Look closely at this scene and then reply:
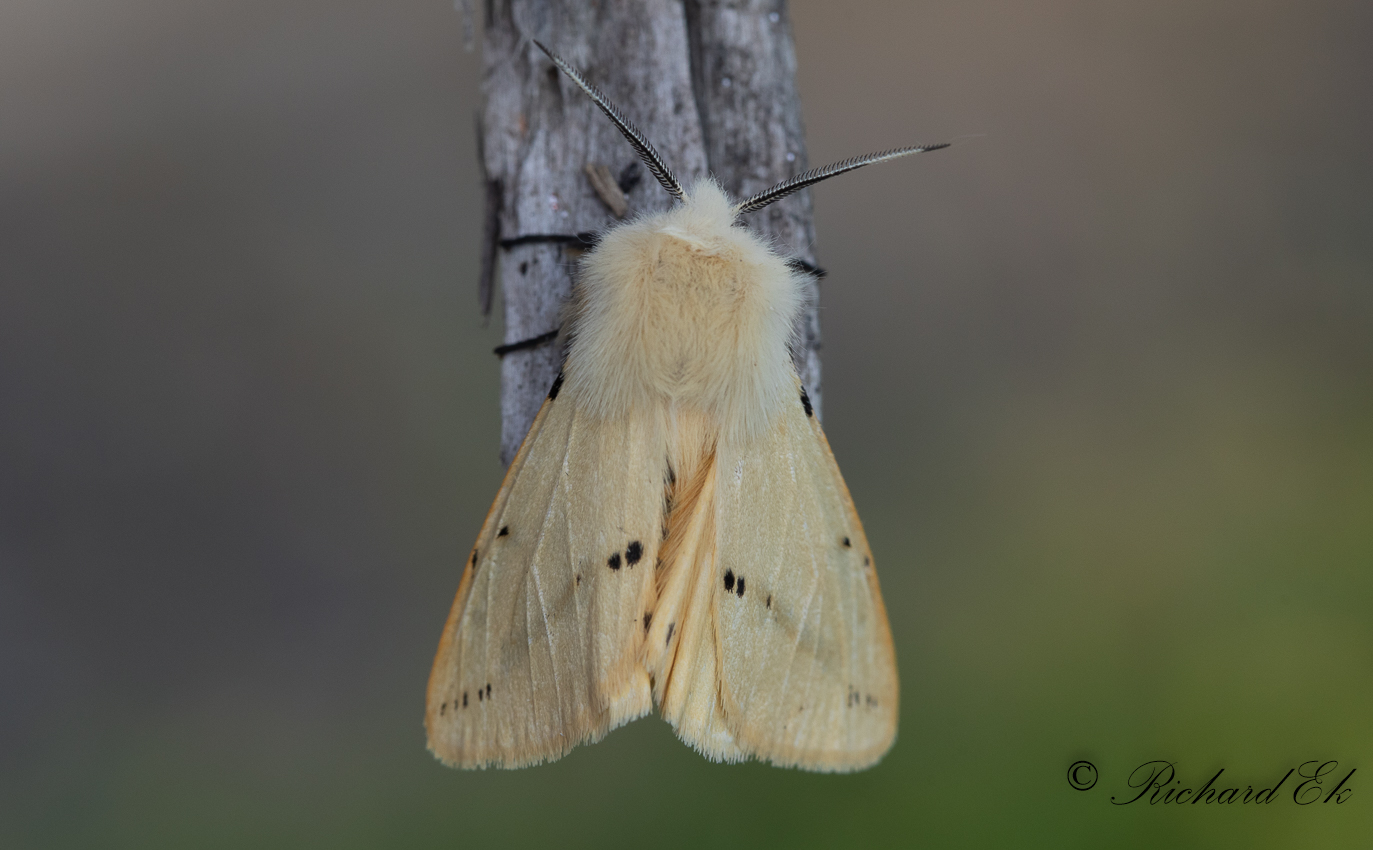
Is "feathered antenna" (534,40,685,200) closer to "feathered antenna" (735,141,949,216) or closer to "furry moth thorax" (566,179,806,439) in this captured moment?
"furry moth thorax" (566,179,806,439)

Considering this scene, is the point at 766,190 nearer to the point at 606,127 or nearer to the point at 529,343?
the point at 606,127

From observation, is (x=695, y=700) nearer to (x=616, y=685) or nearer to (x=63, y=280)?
(x=616, y=685)

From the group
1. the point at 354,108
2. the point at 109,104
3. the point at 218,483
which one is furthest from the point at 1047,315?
the point at 109,104

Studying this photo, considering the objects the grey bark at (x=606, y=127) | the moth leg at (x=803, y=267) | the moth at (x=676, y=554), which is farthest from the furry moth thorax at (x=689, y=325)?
the grey bark at (x=606, y=127)

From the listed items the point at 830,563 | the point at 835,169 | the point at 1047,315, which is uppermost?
the point at 835,169

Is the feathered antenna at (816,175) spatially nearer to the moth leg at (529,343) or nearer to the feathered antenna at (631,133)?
the feathered antenna at (631,133)

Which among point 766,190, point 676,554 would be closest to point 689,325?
point 766,190

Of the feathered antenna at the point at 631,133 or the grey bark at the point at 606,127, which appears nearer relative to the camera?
the feathered antenna at the point at 631,133
